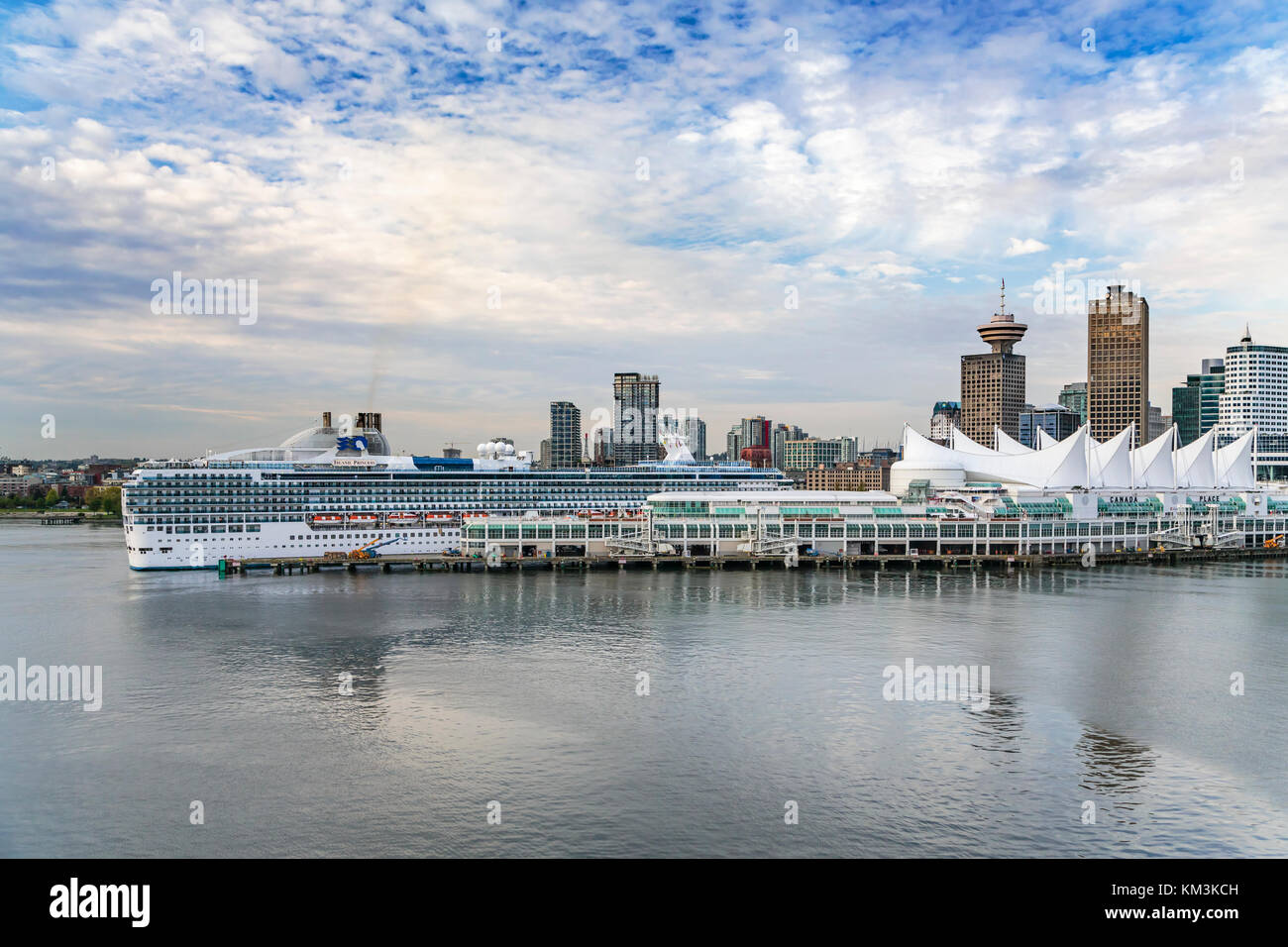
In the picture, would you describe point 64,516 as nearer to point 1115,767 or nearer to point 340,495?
point 340,495

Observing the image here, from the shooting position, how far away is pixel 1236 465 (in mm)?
66750

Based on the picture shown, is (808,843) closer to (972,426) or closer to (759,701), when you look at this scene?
(759,701)

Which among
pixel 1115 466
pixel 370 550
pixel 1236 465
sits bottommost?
pixel 370 550

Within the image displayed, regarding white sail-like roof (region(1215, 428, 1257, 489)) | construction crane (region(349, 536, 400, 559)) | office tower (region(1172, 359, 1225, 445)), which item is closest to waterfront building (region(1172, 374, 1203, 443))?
office tower (region(1172, 359, 1225, 445))

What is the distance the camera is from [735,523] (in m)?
47.2

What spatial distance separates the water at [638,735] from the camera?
40.7 ft

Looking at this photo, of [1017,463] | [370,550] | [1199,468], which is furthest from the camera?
[1199,468]

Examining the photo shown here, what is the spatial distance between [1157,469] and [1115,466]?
472cm

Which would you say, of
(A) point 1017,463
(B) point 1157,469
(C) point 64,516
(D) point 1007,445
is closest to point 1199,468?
(B) point 1157,469
